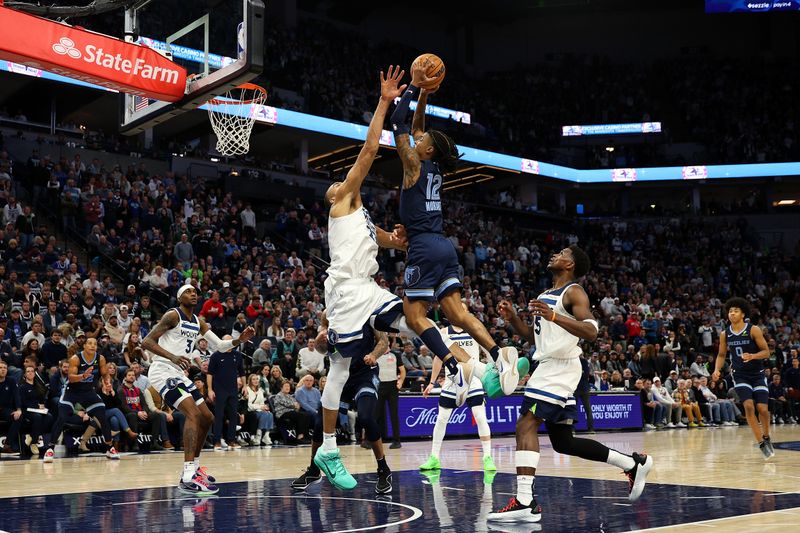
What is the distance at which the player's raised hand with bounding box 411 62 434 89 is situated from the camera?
7.23 m

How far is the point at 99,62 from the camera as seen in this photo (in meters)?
9.91

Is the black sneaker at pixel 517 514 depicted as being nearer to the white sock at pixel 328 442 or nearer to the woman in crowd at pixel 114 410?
the white sock at pixel 328 442

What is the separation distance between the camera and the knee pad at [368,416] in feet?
24.7

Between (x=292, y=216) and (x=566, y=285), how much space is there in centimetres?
1884

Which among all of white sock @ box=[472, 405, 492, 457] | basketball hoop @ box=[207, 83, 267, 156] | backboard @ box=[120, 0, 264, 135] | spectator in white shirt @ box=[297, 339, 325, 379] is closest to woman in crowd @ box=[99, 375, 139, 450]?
spectator in white shirt @ box=[297, 339, 325, 379]

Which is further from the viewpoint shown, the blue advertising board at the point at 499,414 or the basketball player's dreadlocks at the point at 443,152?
the blue advertising board at the point at 499,414

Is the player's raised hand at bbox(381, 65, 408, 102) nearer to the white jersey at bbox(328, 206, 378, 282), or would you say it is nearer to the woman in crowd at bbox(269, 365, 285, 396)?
the white jersey at bbox(328, 206, 378, 282)

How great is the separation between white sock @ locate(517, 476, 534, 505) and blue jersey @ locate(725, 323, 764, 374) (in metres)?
6.56

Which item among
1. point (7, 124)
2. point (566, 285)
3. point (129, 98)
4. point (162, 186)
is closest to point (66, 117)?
point (7, 124)

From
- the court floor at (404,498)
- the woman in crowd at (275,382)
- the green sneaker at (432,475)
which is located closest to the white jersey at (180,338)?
the court floor at (404,498)

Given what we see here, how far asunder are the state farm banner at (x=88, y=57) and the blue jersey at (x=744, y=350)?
785cm

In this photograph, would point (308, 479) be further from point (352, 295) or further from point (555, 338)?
point (555, 338)

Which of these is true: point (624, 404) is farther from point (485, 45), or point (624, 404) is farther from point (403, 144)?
point (485, 45)

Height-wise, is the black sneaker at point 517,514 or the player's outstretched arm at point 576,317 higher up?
the player's outstretched arm at point 576,317
